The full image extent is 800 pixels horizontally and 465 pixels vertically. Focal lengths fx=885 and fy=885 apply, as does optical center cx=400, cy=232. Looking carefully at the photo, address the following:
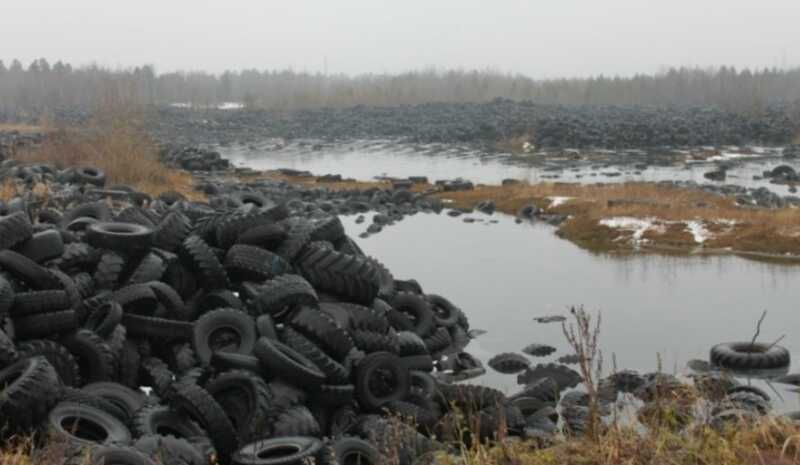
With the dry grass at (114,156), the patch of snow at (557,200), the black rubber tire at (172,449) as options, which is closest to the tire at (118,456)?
the black rubber tire at (172,449)

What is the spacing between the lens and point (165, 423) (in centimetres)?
763

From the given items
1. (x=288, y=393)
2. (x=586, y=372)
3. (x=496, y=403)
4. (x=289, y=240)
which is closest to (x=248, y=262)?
(x=289, y=240)

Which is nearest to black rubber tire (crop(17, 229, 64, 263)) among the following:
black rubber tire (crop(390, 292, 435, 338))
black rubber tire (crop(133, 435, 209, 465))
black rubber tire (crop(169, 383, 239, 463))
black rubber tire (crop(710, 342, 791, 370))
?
black rubber tire (crop(169, 383, 239, 463))

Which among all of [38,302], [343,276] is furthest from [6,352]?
[343,276]

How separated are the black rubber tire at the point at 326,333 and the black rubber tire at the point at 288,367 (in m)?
0.57

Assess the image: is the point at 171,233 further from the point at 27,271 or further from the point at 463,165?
the point at 463,165

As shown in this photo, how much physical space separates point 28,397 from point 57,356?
1.32m

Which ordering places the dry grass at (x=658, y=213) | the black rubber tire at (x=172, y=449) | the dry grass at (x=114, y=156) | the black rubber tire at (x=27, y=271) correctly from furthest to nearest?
the dry grass at (x=114, y=156) → the dry grass at (x=658, y=213) → the black rubber tire at (x=27, y=271) → the black rubber tire at (x=172, y=449)

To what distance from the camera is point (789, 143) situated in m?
51.8

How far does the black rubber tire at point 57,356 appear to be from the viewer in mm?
8180

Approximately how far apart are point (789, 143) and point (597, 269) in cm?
3996

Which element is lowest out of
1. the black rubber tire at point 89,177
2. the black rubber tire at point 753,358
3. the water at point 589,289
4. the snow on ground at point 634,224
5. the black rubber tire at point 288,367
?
the water at point 589,289

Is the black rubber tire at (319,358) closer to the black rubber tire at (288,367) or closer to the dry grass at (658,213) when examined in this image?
the black rubber tire at (288,367)

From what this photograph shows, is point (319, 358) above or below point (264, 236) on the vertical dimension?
below
